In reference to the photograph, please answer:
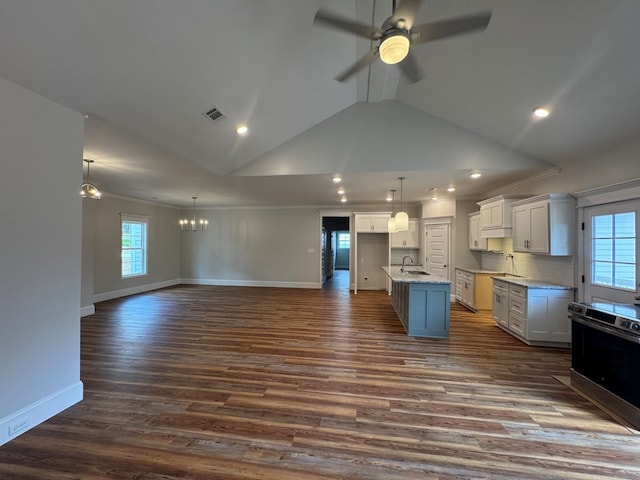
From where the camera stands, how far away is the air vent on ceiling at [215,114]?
3.06 metres

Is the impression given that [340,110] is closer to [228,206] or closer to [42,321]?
[42,321]

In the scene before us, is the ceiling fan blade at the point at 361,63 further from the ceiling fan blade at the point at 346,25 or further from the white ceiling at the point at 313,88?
the white ceiling at the point at 313,88

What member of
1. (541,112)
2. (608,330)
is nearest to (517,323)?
(608,330)

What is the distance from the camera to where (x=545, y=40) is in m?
2.32

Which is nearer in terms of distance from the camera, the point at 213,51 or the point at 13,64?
the point at 13,64

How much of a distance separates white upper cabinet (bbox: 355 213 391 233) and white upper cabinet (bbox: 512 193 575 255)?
3.91m

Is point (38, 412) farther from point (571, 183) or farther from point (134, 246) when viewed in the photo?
point (571, 183)

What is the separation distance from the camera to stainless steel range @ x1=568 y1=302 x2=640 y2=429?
7.20 ft

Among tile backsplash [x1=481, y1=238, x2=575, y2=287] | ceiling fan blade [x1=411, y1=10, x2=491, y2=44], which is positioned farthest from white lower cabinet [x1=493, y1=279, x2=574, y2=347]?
ceiling fan blade [x1=411, y1=10, x2=491, y2=44]

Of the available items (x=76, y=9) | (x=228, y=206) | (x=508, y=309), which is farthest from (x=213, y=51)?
(x=228, y=206)

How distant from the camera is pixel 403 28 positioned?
159 cm

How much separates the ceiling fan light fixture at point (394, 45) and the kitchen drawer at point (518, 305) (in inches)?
155

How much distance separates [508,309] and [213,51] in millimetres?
5215

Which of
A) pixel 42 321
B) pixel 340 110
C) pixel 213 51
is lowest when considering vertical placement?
pixel 42 321
